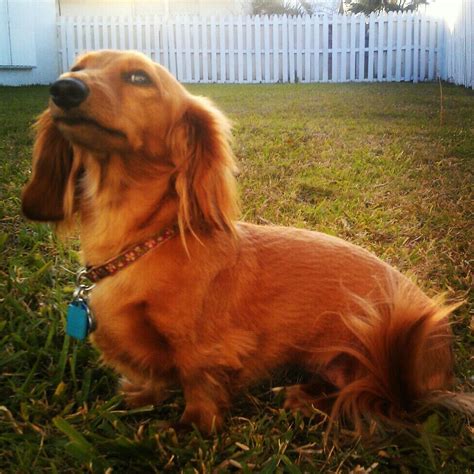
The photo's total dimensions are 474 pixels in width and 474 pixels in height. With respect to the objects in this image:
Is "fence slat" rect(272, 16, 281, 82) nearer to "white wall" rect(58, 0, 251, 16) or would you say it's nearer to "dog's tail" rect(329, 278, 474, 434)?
"white wall" rect(58, 0, 251, 16)

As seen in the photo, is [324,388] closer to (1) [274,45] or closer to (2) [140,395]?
(2) [140,395]

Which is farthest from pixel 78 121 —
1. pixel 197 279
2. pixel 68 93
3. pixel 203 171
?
pixel 197 279

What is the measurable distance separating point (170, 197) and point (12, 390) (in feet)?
2.54

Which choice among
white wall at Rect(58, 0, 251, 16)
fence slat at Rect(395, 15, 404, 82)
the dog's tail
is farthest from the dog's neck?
white wall at Rect(58, 0, 251, 16)

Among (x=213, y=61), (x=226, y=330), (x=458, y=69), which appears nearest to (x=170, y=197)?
(x=226, y=330)

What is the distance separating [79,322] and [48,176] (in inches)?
18.7

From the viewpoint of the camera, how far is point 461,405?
179 cm

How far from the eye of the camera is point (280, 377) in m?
2.03

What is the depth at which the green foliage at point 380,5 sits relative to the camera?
19.5m

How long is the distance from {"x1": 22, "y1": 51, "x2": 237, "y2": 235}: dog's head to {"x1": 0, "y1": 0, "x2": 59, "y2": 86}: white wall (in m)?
11.6

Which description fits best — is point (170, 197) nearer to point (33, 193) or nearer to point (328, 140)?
point (33, 193)

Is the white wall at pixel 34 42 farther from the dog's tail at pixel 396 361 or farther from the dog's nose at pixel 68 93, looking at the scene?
the dog's tail at pixel 396 361

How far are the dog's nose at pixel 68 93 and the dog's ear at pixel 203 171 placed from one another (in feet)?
1.06

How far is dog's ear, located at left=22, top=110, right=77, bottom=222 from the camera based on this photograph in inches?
74.8
